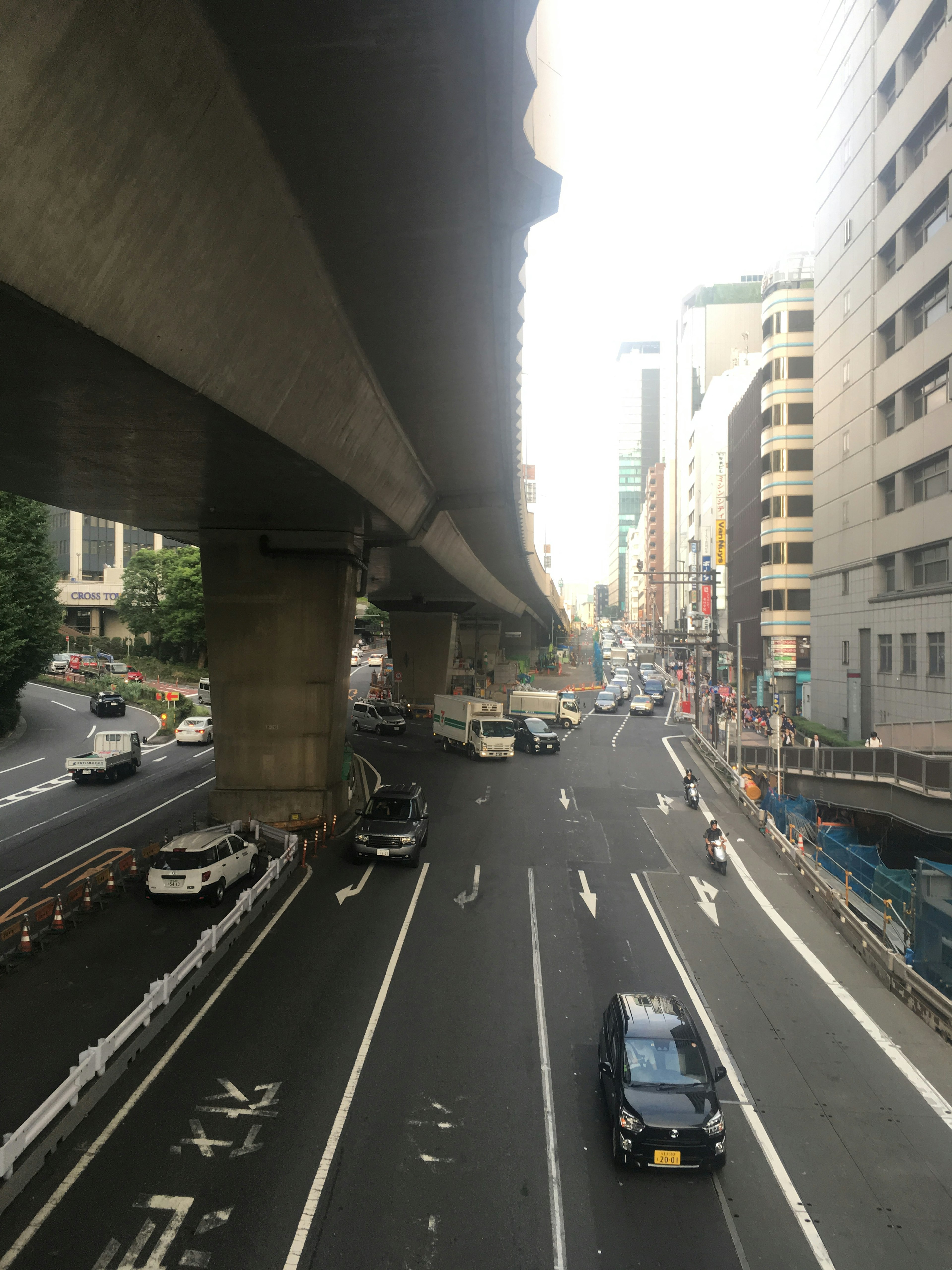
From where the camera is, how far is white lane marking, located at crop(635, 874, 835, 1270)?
765cm

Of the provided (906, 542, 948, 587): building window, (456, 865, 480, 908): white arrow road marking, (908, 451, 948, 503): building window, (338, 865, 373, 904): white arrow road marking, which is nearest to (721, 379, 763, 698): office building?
(906, 542, 948, 587): building window

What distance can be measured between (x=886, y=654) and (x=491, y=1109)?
107 feet

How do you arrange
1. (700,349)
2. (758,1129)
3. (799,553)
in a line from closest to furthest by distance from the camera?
(758,1129) → (799,553) → (700,349)

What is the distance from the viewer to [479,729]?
129 feet

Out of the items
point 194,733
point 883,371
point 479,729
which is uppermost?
point 883,371

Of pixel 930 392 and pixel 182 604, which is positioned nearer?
pixel 930 392

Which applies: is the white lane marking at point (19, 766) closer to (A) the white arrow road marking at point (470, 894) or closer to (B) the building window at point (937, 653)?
(A) the white arrow road marking at point (470, 894)

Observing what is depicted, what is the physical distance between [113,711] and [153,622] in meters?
31.6

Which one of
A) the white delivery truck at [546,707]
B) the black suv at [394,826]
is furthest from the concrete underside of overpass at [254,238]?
the white delivery truck at [546,707]

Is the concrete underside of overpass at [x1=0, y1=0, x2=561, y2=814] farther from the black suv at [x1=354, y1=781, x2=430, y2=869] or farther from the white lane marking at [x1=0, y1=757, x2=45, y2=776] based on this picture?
the white lane marking at [x1=0, y1=757, x2=45, y2=776]

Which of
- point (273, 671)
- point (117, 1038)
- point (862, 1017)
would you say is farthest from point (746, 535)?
point (117, 1038)

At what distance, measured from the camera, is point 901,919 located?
16.9 metres

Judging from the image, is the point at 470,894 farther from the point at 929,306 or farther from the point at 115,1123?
the point at 929,306

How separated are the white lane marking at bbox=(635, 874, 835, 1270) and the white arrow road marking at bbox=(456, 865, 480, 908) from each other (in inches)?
184
